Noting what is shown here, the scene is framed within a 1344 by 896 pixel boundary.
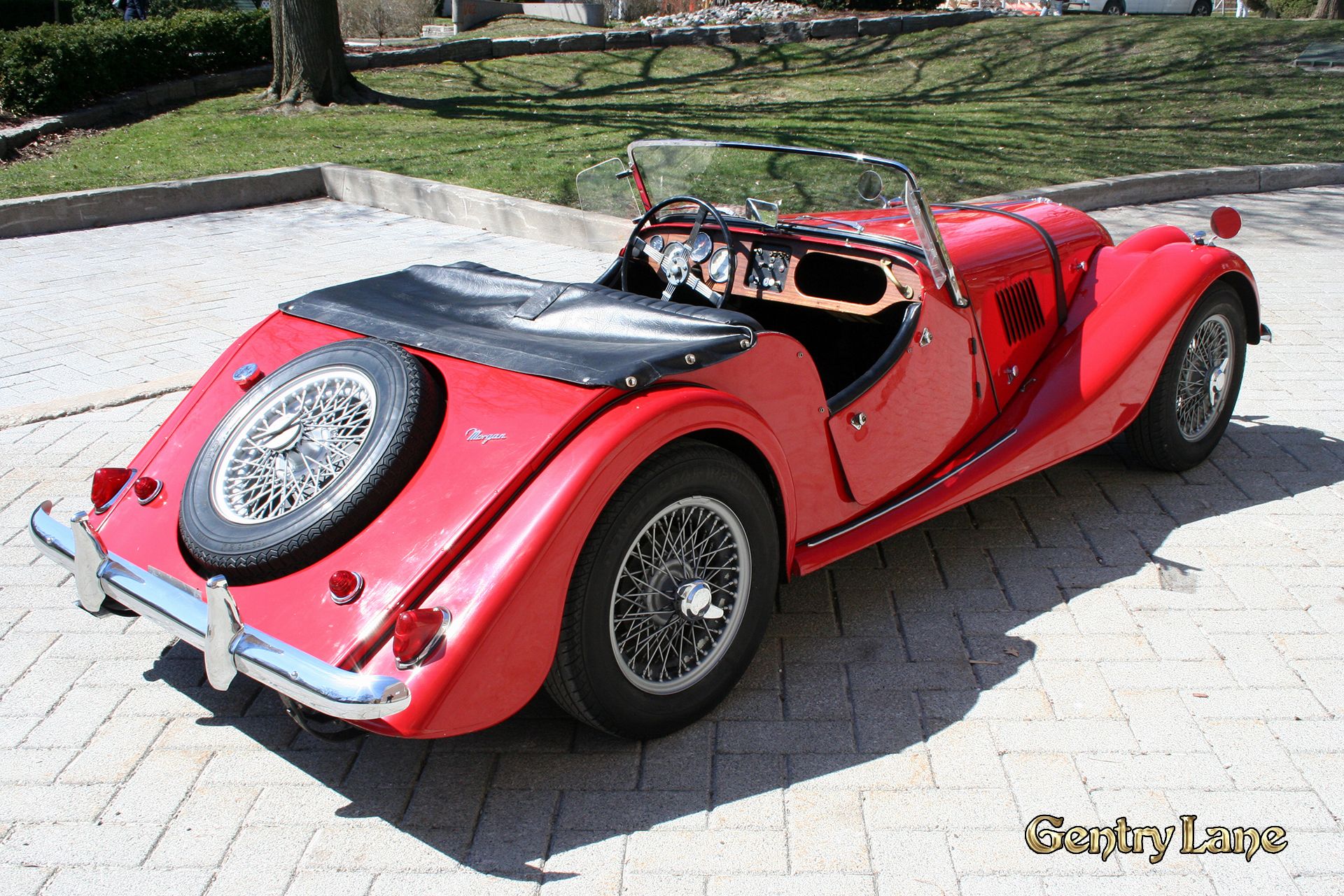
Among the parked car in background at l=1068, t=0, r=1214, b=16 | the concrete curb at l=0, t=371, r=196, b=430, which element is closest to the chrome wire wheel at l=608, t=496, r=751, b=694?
the concrete curb at l=0, t=371, r=196, b=430

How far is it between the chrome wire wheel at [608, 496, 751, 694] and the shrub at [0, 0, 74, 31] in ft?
60.4

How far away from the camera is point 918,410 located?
3572mm

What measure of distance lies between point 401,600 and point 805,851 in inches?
43.4

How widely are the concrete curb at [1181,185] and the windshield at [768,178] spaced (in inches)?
194

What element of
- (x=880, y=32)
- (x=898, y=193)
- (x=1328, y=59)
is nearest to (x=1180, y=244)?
(x=898, y=193)

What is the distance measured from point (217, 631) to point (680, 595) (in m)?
1.11

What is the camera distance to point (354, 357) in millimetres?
2980

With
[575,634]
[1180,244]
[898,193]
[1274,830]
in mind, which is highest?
[898,193]

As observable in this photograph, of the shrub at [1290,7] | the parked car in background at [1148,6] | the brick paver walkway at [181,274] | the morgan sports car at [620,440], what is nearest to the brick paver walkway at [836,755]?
the morgan sports car at [620,440]

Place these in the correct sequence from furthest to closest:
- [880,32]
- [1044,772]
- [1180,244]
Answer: [880,32] → [1180,244] → [1044,772]

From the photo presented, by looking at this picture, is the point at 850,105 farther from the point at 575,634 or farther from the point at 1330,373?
the point at 575,634

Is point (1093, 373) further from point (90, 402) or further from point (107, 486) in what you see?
point (90, 402)

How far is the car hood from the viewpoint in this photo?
2.50 metres

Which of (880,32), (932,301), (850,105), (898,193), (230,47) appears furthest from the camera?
(880,32)
